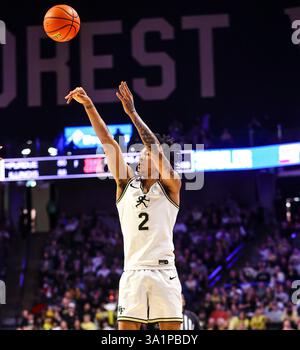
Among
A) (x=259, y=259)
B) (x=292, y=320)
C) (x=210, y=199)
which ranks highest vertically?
(x=210, y=199)

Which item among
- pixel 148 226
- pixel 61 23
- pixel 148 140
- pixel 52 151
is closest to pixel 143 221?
pixel 148 226

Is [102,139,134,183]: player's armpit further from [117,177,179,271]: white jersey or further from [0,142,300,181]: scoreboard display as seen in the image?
[0,142,300,181]: scoreboard display

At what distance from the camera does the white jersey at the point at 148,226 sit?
17.3 feet

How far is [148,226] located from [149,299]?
0.58 metres

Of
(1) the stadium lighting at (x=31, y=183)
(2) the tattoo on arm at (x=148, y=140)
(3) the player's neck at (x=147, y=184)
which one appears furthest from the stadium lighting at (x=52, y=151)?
(2) the tattoo on arm at (x=148, y=140)

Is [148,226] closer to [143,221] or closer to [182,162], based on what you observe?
[143,221]

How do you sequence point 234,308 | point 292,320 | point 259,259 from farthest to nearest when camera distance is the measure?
point 259,259 → point 234,308 → point 292,320

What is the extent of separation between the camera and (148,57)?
16.7 meters

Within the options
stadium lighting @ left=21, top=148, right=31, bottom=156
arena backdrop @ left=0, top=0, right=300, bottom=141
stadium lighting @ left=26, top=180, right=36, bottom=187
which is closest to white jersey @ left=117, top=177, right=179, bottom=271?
arena backdrop @ left=0, top=0, right=300, bottom=141

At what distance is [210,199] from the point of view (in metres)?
24.0

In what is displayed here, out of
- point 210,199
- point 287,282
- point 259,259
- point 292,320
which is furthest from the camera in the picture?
point 210,199
